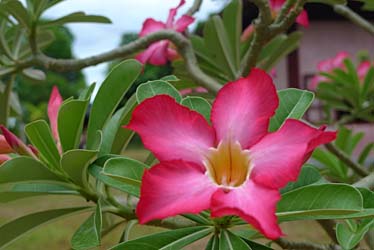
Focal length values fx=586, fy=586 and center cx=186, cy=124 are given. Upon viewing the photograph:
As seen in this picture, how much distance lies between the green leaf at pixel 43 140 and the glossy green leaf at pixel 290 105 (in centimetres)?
19

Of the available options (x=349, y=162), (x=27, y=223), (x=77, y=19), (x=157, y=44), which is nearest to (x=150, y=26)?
(x=157, y=44)

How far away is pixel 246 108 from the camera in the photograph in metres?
0.45

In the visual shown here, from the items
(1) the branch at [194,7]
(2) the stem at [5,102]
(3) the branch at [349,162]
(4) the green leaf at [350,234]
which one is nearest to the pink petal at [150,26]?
(1) the branch at [194,7]

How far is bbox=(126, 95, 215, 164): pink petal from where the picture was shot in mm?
417

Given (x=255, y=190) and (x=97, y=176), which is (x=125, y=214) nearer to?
(x=97, y=176)

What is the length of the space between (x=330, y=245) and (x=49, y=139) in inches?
13.2

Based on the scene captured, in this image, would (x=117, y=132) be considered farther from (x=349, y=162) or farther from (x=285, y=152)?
(x=349, y=162)

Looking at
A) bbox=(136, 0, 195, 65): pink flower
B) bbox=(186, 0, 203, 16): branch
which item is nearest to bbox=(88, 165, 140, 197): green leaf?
bbox=(136, 0, 195, 65): pink flower

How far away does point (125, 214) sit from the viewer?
1.87 feet

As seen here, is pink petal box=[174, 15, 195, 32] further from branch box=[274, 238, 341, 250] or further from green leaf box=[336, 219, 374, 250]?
green leaf box=[336, 219, 374, 250]

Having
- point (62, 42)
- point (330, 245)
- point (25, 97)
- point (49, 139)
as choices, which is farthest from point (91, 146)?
point (62, 42)

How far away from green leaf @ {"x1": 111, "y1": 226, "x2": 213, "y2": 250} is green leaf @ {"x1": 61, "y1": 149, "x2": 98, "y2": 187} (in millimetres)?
83

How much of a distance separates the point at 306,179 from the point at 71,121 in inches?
8.4

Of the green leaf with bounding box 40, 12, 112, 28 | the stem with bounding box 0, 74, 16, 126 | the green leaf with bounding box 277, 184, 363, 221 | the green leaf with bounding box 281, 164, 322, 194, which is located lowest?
the stem with bounding box 0, 74, 16, 126
